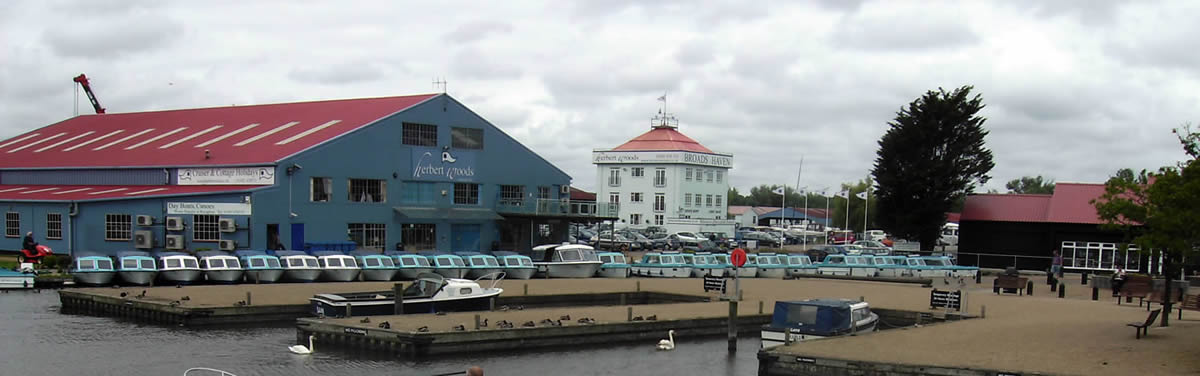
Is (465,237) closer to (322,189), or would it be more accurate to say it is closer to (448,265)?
(322,189)

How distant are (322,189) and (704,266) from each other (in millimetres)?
19085

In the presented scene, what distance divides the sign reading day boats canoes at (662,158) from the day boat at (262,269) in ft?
189

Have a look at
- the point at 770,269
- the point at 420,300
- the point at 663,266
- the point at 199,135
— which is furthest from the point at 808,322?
the point at 199,135

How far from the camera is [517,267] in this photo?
164 ft

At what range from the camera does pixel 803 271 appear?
56875 millimetres

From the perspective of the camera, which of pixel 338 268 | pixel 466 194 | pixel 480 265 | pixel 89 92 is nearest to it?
pixel 338 268

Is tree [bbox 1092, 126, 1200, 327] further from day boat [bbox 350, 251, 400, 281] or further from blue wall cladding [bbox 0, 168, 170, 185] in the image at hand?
blue wall cladding [bbox 0, 168, 170, 185]

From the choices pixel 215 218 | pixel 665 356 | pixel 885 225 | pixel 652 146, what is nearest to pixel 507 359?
pixel 665 356

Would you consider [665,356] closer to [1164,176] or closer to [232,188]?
[1164,176]

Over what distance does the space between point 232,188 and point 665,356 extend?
3058cm

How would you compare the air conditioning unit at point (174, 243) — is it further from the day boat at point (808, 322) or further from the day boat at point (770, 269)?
the day boat at point (808, 322)

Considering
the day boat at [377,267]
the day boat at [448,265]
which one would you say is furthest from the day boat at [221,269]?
the day boat at [448,265]

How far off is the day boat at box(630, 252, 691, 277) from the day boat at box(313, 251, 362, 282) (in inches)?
555

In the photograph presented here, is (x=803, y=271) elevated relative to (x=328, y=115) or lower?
lower
